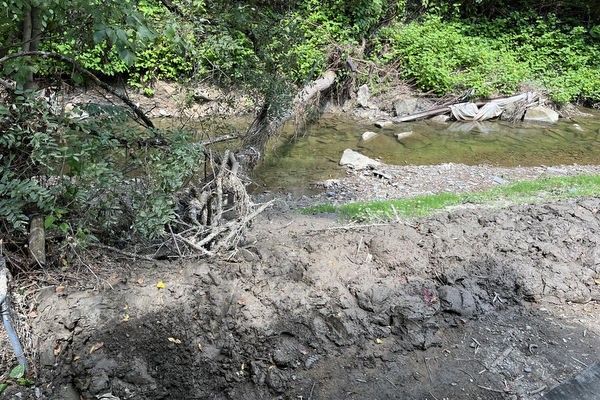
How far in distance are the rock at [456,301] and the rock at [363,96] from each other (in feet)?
37.0

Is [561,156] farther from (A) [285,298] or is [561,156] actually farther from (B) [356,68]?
(A) [285,298]

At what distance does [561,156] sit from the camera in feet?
36.7

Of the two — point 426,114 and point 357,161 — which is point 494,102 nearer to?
point 426,114

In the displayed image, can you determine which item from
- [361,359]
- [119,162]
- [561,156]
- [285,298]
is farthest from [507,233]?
[561,156]

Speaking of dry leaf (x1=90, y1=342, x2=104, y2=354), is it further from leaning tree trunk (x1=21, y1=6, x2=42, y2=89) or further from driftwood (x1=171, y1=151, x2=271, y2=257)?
leaning tree trunk (x1=21, y1=6, x2=42, y2=89)

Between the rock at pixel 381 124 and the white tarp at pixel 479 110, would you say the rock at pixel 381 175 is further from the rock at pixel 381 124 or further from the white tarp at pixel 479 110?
the white tarp at pixel 479 110

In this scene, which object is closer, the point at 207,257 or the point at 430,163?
the point at 207,257

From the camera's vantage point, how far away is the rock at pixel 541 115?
1394cm

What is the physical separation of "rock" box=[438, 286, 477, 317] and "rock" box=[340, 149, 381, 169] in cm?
589

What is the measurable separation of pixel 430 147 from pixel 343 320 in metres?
9.01

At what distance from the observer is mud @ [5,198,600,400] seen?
330cm

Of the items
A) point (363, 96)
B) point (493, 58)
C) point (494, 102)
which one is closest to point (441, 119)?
point (494, 102)

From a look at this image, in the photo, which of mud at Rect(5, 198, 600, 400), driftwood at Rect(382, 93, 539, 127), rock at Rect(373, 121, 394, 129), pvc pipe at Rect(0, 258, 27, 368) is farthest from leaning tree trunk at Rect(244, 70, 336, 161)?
driftwood at Rect(382, 93, 539, 127)

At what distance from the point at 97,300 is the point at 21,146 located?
1.36 meters
